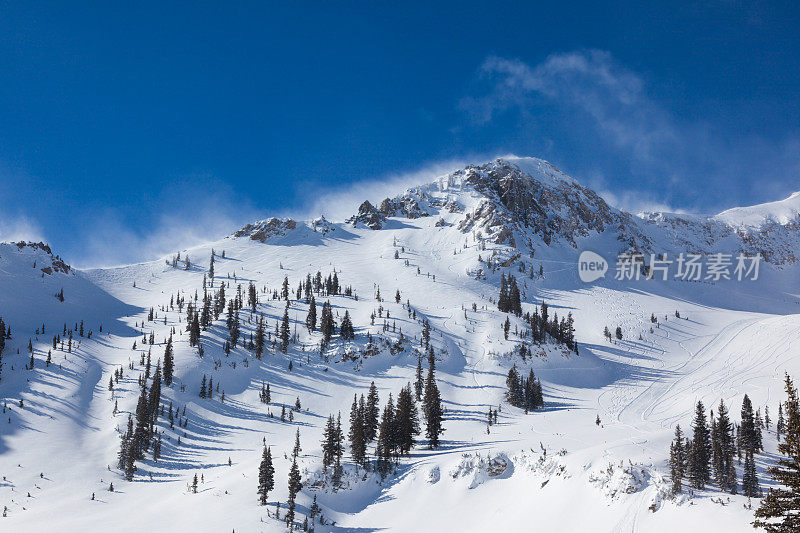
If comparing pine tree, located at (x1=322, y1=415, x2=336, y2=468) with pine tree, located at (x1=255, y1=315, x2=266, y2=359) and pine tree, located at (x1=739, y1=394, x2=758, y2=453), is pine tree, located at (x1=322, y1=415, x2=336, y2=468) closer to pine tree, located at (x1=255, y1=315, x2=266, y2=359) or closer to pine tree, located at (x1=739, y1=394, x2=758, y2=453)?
pine tree, located at (x1=739, y1=394, x2=758, y2=453)

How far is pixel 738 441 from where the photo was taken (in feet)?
245

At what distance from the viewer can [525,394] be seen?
11412 cm

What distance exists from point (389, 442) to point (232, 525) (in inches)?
1166

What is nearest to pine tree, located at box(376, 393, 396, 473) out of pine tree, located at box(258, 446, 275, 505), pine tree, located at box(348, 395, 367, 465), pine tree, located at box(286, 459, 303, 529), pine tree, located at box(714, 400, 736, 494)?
pine tree, located at box(348, 395, 367, 465)

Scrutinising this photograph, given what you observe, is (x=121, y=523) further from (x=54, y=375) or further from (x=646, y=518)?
(x=54, y=375)

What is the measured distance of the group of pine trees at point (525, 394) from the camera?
11231 cm

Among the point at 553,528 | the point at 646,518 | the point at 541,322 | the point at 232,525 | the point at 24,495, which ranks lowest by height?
the point at 24,495

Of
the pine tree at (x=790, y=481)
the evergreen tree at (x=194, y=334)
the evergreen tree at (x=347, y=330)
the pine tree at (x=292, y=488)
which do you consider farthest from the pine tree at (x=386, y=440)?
the evergreen tree at (x=194, y=334)

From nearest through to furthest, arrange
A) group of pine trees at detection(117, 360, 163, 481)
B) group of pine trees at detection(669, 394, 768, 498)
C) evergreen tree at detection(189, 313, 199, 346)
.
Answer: group of pine trees at detection(669, 394, 768, 498), group of pine trees at detection(117, 360, 163, 481), evergreen tree at detection(189, 313, 199, 346)

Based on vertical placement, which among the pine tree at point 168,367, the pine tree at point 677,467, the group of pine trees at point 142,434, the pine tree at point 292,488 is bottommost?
the group of pine trees at point 142,434

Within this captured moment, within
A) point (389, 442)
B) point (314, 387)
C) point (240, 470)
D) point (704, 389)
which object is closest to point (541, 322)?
point (704, 389)

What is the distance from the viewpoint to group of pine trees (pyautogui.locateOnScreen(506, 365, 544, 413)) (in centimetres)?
11231

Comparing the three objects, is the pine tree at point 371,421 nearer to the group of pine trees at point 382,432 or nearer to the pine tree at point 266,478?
the group of pine trees at point 382,432

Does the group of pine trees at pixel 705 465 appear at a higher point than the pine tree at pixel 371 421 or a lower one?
higher
